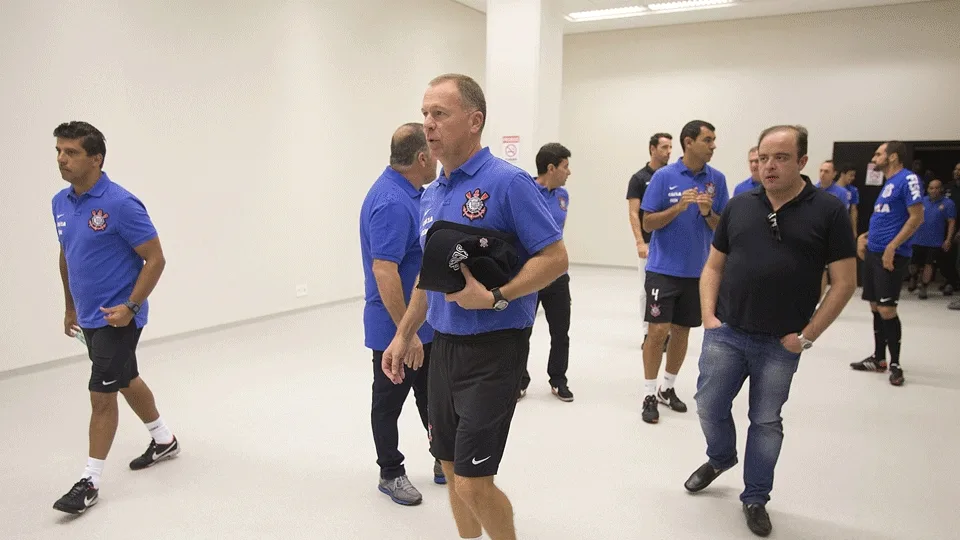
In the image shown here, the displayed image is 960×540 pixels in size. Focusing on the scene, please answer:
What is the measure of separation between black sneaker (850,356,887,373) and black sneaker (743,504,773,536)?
9.95 ft

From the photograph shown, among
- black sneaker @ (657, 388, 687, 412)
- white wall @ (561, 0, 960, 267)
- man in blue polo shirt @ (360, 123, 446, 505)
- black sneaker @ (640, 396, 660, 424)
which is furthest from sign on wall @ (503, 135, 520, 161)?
man in blue polo shirt @ (360, 123, 446, 505)

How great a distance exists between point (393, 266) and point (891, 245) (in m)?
3.94

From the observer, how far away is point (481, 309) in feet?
6.08

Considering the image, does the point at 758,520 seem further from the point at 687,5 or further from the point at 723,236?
the point at 687,5

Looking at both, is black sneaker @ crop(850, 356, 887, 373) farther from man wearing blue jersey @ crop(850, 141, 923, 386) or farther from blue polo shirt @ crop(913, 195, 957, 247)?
blue polo shirt @ crop(913, 195, 957, 247)

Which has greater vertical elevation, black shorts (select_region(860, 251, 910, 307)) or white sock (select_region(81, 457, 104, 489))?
black shorts (select_region(860, 251, 910, 307))

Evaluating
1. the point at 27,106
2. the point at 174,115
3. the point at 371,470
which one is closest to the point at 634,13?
the point at 174,115

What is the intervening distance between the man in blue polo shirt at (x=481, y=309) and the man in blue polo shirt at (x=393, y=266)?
0.48 meters

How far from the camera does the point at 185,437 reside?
138 inches

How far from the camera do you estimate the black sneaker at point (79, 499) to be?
264 centimetres

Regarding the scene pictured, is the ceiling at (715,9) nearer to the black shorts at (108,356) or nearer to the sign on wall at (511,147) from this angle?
the sign on wall at (511,147)

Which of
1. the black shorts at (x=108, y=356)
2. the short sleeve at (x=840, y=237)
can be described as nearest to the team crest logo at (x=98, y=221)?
the black shorts at (x=108, y=356)

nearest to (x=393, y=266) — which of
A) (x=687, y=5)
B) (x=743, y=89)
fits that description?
(x=687, y=5)

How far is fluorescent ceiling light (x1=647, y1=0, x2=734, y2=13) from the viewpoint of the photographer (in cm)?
887
